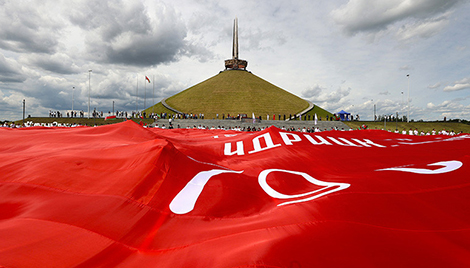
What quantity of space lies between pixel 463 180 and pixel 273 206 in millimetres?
3616

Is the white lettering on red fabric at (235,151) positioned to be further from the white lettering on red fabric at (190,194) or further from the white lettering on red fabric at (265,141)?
the white lettering on red fabric at (190,194)

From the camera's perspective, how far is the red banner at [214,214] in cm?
240

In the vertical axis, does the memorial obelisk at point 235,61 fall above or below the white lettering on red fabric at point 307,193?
above

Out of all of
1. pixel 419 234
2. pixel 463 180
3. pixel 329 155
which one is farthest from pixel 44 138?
pixel 463 180

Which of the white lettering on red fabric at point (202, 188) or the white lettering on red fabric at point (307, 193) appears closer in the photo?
the white lettering on red fabric at point (202, 188)

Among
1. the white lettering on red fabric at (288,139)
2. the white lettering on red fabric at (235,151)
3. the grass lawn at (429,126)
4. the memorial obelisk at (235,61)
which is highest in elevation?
the memorial obelisk at (235,61)

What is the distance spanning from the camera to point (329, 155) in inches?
293

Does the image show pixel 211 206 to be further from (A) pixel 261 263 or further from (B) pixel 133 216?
(A) pixel 261 263

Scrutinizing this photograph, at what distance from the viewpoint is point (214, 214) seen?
3689 millimetres

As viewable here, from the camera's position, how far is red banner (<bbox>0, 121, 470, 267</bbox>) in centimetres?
240

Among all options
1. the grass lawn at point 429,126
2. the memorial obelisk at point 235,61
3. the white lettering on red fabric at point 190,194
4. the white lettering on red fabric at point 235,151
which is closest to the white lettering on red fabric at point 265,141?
the white lettering on red fabric at point 235,151

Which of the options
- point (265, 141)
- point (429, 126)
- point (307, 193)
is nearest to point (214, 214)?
point (307, 193)

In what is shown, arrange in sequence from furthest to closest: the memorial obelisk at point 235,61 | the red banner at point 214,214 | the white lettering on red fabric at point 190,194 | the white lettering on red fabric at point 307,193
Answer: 1. the memorial obelisk at point 235,61
2. the white lettering on red fabric at point 307,193
3. the white lettering on red fabric at point 190,194
4. the red banner at point 214,214

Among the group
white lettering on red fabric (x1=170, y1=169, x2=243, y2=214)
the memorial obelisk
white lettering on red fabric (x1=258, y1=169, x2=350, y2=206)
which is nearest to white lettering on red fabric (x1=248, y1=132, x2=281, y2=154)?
white lettering on red fabric (x1=258, y1=169, x2=350, y2=206)
